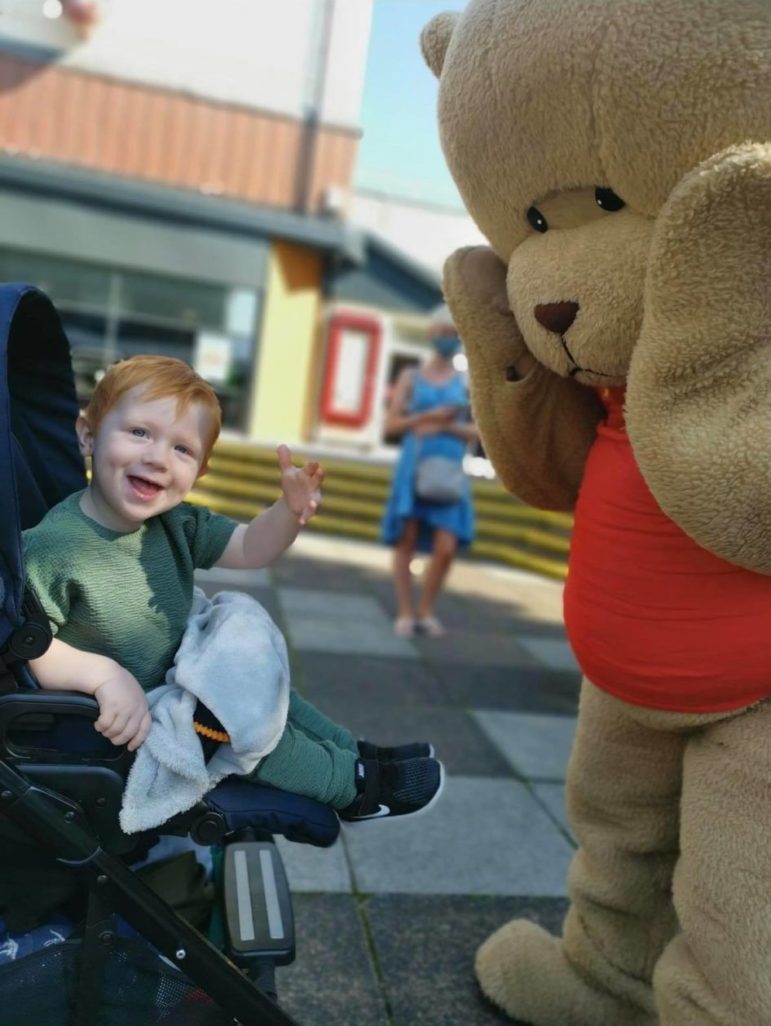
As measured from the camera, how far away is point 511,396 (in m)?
1.88

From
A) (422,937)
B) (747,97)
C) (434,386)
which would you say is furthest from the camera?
(434,386)

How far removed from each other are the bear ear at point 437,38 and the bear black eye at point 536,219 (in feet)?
1.20

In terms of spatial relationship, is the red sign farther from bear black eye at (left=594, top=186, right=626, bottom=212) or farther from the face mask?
bear black eye at (left=594, top=186, right=626, bottom=212)

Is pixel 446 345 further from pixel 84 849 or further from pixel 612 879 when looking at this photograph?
pixel 84 849

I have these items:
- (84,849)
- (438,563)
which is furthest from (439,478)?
(84,849)

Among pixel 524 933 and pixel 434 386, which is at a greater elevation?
pixel 434 386

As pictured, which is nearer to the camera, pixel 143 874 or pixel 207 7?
pixel 143 874

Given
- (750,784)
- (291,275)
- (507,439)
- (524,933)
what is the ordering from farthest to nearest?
(291,275) → (524,933) → (507,439) → (750,784)

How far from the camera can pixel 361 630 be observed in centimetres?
506

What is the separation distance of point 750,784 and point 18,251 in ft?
42.2

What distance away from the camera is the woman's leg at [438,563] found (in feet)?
15.8

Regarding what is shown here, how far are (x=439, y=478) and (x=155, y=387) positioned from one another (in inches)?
128

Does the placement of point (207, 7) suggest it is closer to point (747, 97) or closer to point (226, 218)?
point (226, 218)

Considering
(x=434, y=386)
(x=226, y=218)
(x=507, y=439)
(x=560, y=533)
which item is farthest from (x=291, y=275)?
(x=507, y=439)
